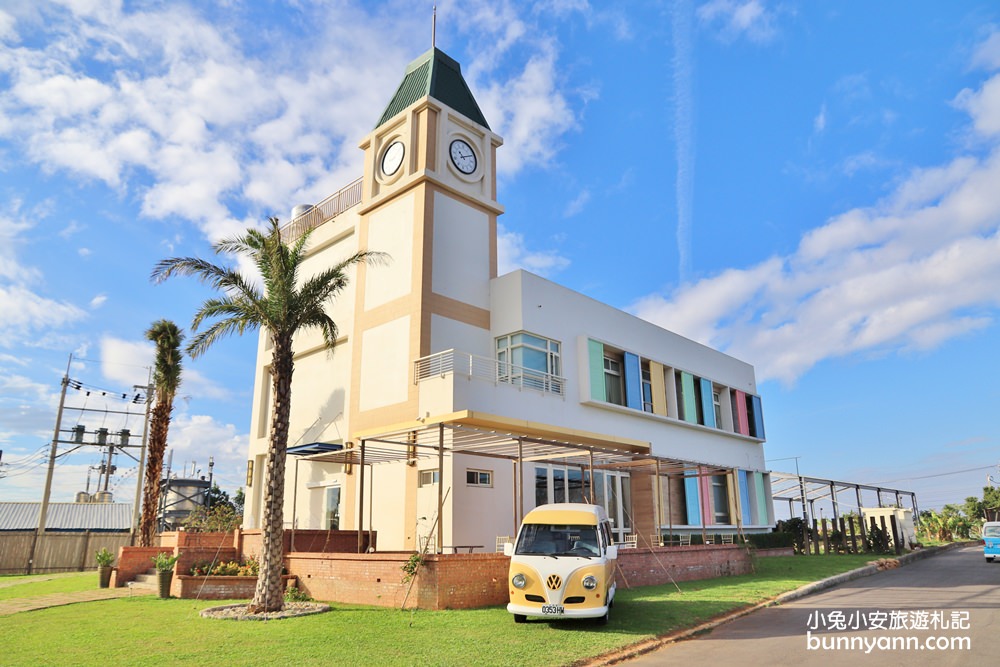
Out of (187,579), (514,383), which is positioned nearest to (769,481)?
(514,383)

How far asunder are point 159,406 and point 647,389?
62.4 feet

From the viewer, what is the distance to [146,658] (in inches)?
370

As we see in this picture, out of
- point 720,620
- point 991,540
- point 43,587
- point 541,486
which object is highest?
point 541,486

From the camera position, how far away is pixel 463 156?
80.5ft

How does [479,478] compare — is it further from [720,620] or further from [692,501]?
[692,501]

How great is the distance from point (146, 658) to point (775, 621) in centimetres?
1069

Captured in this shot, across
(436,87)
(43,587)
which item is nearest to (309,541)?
(43,587)

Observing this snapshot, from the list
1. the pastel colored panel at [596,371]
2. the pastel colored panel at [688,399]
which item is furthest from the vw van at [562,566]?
the pastel colored panel at [688,399]

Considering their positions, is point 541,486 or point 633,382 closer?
point 541,486

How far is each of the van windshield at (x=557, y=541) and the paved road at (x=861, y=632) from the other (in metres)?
2.31

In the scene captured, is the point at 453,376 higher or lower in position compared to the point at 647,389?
lower

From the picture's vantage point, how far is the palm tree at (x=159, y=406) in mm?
23281

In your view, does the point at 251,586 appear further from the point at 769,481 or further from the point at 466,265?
the point at 769,481

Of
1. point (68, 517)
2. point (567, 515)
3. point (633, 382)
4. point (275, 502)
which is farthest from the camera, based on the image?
point (68, 517)
